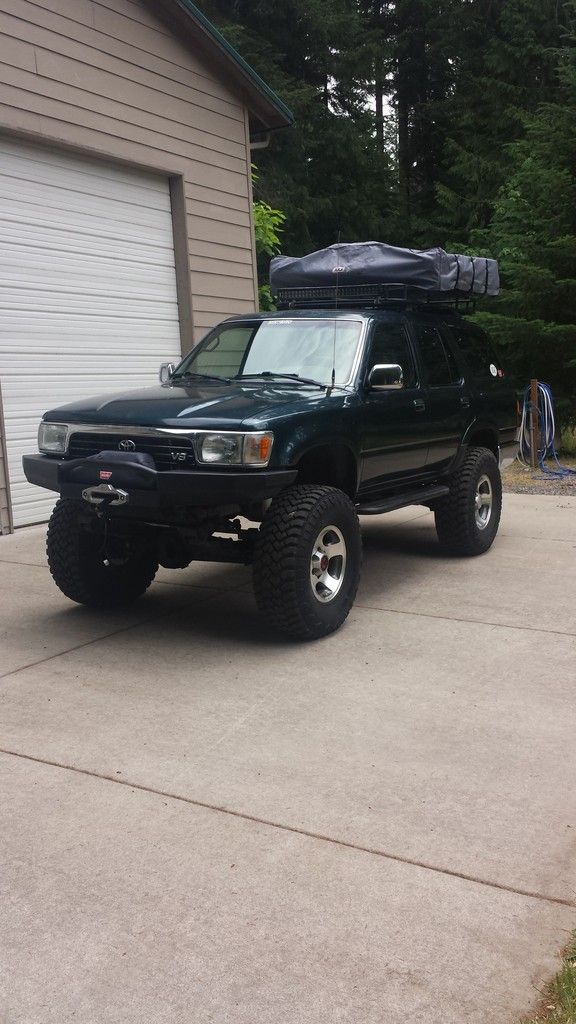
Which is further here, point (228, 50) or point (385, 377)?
point (228, 50)

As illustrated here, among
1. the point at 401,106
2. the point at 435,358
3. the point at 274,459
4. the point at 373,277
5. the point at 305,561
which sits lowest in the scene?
the point at 305,561

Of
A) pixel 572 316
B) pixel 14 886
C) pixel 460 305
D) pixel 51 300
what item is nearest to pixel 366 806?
pixel 14 886

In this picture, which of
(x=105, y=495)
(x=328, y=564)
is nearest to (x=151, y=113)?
(x=105, y=495)

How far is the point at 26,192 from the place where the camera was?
848 cm

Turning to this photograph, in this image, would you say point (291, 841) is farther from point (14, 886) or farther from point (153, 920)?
point (14, 886)

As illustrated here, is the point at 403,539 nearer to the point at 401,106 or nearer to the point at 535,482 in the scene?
the point at 535,482

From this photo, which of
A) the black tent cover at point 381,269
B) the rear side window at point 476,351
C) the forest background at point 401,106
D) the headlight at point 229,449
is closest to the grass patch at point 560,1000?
the headlight at point 229,449

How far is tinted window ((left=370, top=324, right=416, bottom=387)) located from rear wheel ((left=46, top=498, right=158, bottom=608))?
1962mm

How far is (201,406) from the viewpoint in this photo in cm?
508

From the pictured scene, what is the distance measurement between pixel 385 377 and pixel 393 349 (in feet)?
1.99

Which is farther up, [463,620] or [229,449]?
[229,449]

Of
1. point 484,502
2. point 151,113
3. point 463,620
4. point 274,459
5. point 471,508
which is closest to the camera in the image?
point 274,459

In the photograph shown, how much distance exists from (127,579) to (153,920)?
11.3ft

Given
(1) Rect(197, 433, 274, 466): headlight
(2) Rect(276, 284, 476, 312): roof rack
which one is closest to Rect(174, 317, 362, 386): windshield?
(2) Rect(276, 284, 476, 312): roof rack
